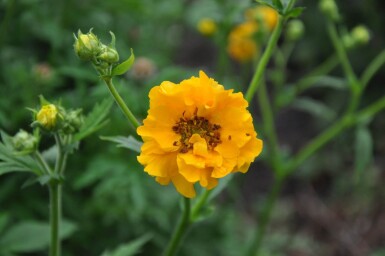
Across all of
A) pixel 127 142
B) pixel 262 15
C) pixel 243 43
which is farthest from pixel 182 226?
pixel 243 43

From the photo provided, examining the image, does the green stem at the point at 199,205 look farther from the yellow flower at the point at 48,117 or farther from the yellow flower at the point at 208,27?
the yellow flower at the point at 208,27

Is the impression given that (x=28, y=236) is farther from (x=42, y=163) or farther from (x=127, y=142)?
(x=127, y=142)

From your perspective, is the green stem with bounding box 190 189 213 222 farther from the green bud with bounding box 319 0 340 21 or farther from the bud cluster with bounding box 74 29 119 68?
the green bud with bounding box 319 0 340 21

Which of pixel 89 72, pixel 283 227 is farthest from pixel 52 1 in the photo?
pixel 283 227

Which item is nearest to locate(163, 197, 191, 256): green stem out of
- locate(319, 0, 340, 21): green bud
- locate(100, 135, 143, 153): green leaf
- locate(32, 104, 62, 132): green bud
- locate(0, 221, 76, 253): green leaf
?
locate(100, 135, 143, 153): green leaf

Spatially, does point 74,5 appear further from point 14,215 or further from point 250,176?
point 250,176

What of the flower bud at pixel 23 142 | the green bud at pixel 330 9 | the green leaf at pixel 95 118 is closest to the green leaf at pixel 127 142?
the green leaf at pixel 95 118
